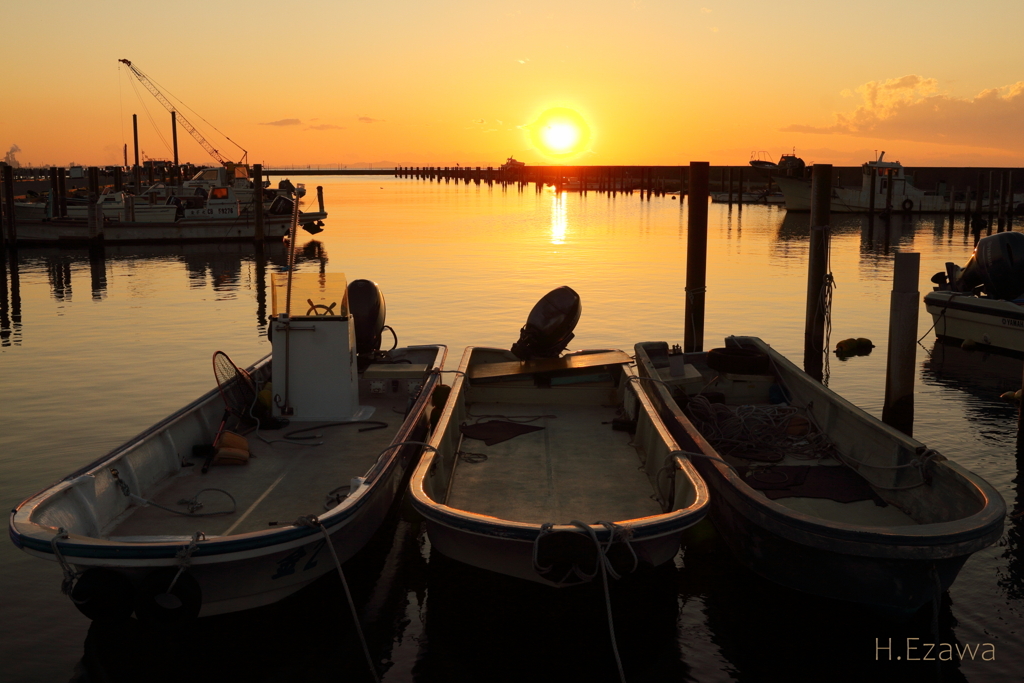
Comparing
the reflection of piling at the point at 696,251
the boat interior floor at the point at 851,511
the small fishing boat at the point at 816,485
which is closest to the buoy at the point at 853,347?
the reflection of piling at the point at 696,251

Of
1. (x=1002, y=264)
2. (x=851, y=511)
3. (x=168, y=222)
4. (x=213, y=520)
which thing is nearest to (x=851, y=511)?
(x=851, y=511)

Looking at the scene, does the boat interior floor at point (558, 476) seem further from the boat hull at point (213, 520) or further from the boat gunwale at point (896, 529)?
the boat gunwale at point (896, 529)

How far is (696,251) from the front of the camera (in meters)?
13.6

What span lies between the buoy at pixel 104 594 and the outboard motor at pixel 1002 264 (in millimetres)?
14975

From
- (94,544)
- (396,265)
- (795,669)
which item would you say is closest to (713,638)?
(795,669)

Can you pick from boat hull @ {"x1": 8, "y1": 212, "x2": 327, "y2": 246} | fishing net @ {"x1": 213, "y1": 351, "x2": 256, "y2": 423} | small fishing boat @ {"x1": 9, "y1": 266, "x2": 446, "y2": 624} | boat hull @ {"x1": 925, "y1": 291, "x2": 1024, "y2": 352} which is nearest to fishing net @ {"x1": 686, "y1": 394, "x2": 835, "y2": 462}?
small fishing boat @ {"x1": 9, "y1": 266, "x2": 446, "y2": 624}

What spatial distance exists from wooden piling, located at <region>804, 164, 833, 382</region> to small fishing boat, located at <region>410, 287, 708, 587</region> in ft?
14.0

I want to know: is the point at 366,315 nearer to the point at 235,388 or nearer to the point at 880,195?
the point at 235,388

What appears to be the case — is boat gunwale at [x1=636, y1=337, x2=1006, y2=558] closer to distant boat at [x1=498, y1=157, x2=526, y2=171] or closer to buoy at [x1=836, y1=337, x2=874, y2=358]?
buoy at [x1=836, y1=337, x2=874, y2=358]

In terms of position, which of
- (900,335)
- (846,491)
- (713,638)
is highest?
(900,335)

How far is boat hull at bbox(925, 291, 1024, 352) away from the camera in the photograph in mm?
15156

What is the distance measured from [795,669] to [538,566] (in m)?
1.96

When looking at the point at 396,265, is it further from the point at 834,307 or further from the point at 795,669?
the point at 795,669

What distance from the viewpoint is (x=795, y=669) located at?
589 cm
